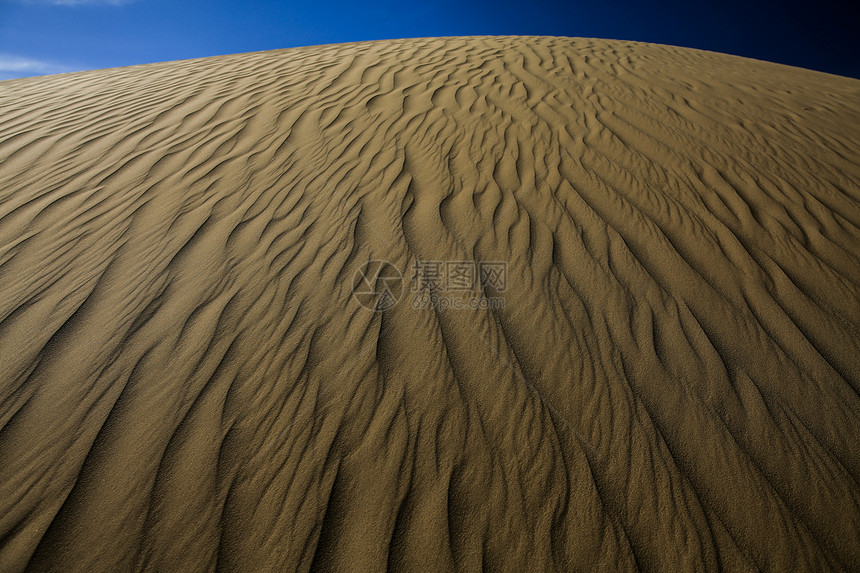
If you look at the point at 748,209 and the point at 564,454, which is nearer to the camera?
the point at 564,454

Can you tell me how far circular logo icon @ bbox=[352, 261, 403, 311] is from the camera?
6.13 feet

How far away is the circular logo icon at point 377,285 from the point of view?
187 centimetres

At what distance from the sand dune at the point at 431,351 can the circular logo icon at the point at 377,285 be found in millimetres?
27

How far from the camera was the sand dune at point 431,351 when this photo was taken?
117 centimetres

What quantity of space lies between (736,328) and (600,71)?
172 inches

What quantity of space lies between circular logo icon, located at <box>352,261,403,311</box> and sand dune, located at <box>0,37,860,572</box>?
1.1 inches

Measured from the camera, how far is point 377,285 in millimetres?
1951

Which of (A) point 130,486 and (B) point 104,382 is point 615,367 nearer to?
(A) point 130,486

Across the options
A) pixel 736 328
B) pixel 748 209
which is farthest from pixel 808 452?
pixel 748 209

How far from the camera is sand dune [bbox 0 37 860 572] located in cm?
117

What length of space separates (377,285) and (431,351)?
19.3 inches

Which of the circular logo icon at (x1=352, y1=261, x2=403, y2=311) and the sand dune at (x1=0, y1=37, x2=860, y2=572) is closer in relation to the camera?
the sand dune at (x1=0, y1=37, x2=860, y2=572)

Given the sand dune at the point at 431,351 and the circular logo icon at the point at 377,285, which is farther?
the circular logo icon at the point at 377,285

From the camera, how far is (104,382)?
4.99ft
